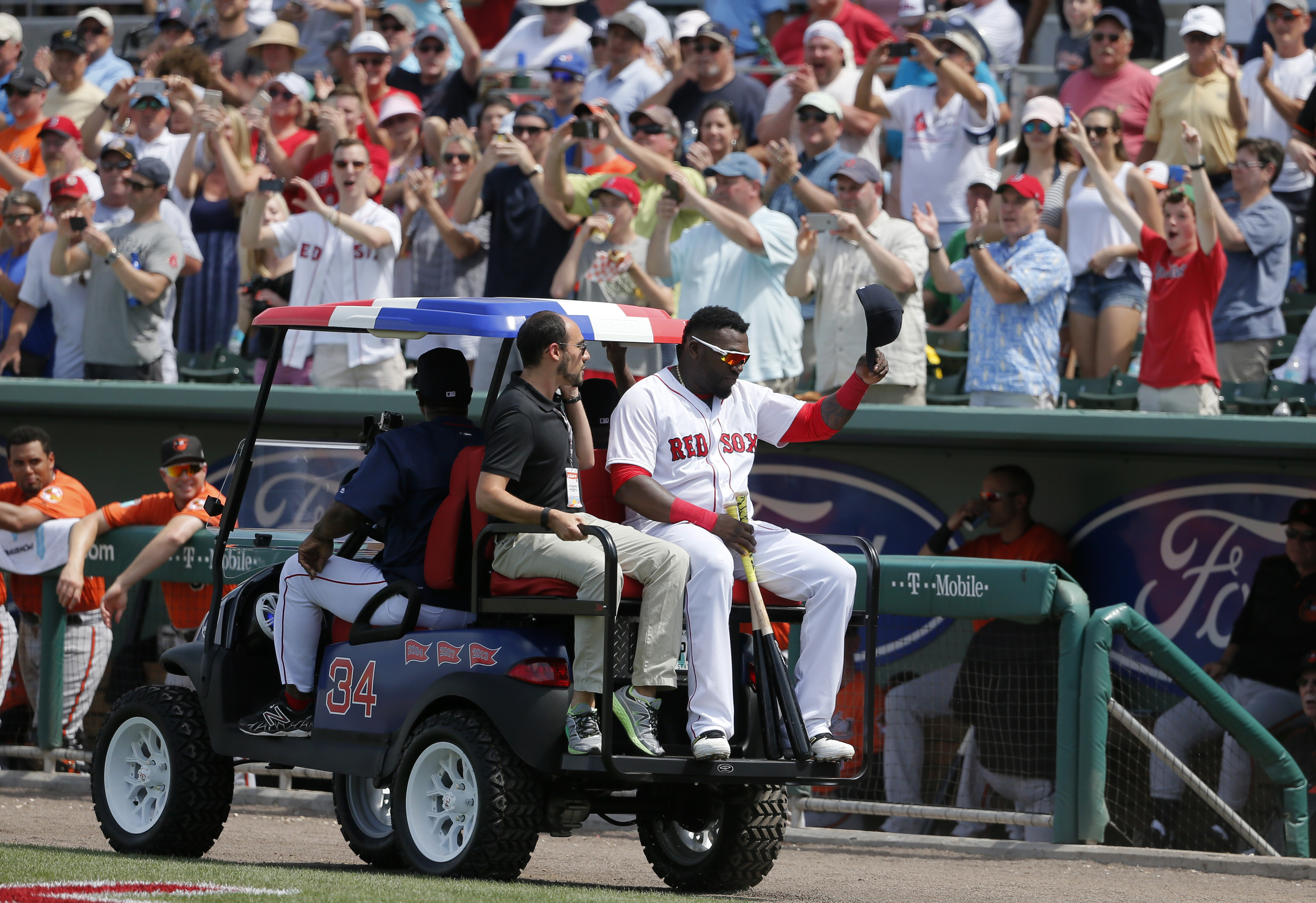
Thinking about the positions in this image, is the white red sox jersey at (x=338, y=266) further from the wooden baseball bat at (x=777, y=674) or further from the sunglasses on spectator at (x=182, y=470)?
the wooden baseball bat at (x=777, y=674)

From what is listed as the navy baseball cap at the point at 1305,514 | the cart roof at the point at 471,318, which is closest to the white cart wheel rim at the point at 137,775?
the cart roof at the point at 471,318

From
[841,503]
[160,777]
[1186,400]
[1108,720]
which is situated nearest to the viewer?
[160,777]

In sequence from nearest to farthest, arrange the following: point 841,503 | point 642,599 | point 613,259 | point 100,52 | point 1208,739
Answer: point 642,599 → point 1208,739 → point 613,259 → point 841,503 → point 100,52

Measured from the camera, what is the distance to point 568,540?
19.2 ft

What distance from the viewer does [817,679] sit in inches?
237

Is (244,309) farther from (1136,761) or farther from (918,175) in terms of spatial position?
(1136,761)

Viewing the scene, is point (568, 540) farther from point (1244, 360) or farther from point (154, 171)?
point (154, 171)

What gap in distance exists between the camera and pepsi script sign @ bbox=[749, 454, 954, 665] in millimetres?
10500

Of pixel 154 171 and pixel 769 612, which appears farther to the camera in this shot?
pixel 154 171

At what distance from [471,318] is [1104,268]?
519 centimetres

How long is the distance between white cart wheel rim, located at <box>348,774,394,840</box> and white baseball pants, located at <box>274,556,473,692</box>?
0.72m

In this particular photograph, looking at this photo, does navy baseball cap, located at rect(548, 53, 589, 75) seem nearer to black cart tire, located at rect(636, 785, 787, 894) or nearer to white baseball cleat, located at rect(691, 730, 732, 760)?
black cart tire, located at rect(636, 785, 787, 894)

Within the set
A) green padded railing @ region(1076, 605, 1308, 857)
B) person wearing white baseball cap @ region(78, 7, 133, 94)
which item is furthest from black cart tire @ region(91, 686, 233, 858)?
person wearing white baseball cap @ region(78, 7, 133, 94)

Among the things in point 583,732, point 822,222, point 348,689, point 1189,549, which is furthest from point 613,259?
point 583,732
